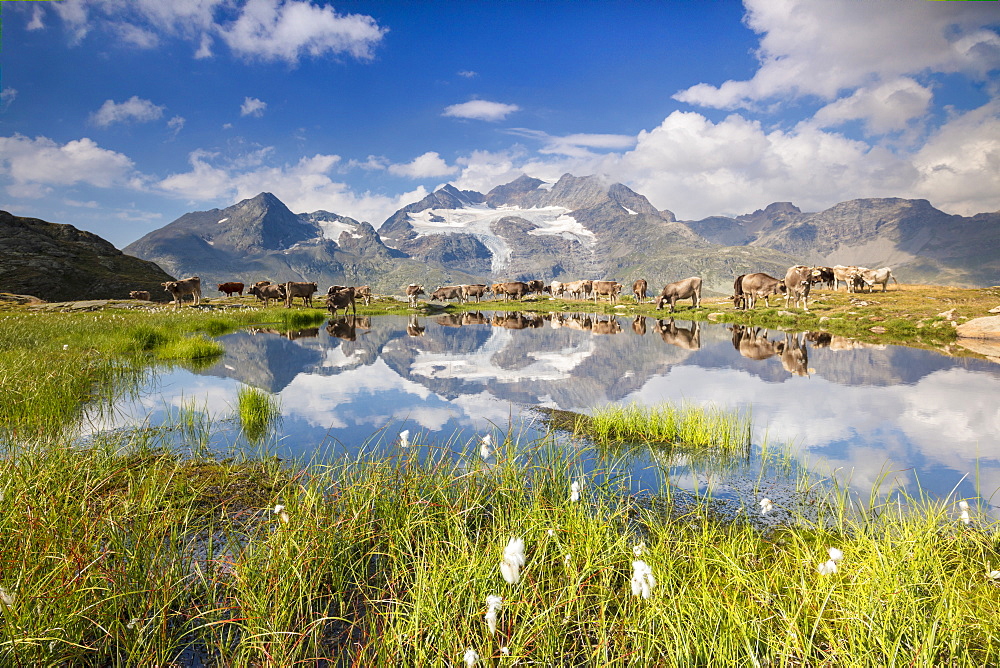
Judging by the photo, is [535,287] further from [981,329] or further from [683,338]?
[981,329]

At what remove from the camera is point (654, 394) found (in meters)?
13.6

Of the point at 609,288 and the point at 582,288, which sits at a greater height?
the point at 582,288

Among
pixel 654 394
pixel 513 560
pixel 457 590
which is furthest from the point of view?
pixel 654 394

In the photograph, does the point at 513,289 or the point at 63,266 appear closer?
the point at 513,289

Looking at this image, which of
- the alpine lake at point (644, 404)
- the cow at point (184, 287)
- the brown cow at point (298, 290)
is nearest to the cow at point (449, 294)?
the brown cow at point (298, 290)

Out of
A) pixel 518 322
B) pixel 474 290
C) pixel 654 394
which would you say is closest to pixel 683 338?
pixel 654 394

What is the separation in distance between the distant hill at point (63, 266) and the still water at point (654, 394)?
96.2m

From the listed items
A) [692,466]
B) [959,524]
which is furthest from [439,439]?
[959,524]

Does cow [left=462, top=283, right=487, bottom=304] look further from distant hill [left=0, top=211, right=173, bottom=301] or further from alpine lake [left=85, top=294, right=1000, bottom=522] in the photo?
alpine lake [left=85, top=294, right=1000, bottom=522]

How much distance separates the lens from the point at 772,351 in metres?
21.5

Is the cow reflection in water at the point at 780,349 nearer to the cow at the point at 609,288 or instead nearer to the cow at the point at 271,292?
the cow at the point at 609,288

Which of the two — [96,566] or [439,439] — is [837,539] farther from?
[96,566]

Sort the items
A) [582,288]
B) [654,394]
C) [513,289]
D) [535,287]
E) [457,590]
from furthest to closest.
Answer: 1. [535,287]
2. [582,288]
3. [513,289]
4. [654,394]
5. [457,590]

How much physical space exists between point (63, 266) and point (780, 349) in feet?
434
